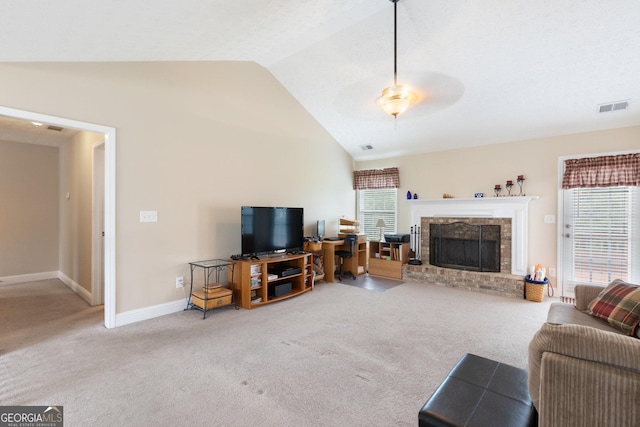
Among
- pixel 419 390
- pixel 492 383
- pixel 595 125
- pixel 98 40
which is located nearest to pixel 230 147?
pixel 98 40

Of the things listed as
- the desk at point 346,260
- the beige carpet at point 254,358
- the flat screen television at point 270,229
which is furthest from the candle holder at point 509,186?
the flat screen television at point 270,229

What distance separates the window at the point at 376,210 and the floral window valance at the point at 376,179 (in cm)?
16

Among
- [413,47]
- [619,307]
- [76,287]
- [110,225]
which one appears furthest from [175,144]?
[619,307]

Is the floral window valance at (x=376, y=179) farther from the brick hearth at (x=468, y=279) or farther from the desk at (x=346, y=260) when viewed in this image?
the brick hearth at (x=468, y=279)

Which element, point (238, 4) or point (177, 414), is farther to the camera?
point (238, 4)

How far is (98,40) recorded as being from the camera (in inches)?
102

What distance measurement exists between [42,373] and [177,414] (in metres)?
1.34

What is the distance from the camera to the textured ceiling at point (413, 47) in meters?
2.44

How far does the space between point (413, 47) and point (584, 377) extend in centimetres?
350

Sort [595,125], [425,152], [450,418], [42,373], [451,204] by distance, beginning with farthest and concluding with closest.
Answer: [425,152] < [451,204] < [595,125] < [42,373] < [450,418]

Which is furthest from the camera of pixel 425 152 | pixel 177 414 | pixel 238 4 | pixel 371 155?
→ pixel 371 155

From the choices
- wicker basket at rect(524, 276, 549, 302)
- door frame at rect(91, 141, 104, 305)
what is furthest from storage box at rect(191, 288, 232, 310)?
wicker basket at rect(524, 276, 549, 302)

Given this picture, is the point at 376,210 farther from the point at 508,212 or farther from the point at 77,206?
the point at 77,206

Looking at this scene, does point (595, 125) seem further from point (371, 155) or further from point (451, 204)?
point (371, 155)
